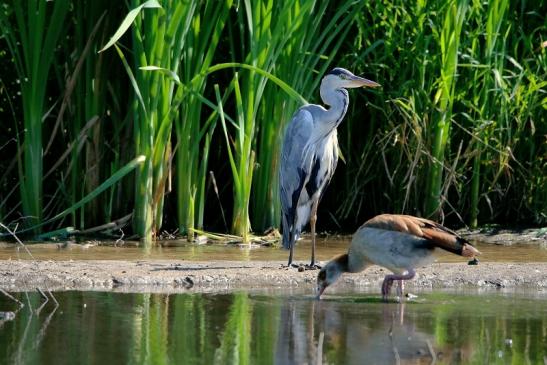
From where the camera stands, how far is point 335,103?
8.87 m

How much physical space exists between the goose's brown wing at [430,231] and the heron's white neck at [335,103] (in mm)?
1557

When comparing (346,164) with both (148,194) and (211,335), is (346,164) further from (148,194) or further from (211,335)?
(211,335)

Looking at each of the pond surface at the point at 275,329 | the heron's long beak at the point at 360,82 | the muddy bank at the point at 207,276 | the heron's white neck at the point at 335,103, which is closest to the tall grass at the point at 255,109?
the heron's white neck at the point at 335,103

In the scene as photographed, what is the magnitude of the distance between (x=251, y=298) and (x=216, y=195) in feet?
11.1

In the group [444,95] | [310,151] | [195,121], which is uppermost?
[444,95]

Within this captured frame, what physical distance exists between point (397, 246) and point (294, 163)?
193 centimetres

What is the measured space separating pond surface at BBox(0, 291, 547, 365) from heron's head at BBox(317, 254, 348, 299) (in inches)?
3.4

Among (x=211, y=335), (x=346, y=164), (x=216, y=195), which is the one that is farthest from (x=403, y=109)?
(x=211, y=335)

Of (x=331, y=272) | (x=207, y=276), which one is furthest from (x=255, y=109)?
(x=331, y=272)

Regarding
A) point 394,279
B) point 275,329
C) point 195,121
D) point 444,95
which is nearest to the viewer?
point 275,329

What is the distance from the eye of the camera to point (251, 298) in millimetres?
7020

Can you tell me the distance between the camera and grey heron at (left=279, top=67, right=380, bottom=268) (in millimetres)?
8805

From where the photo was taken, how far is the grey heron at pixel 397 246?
278 inches

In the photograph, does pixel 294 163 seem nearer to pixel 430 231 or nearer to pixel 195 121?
pixel 195 121
